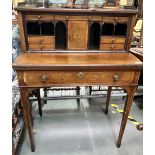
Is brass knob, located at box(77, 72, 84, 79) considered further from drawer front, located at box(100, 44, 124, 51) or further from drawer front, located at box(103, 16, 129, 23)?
drawer front, located at box(103, 16, 129, 23)

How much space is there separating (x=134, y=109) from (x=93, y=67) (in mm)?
1406

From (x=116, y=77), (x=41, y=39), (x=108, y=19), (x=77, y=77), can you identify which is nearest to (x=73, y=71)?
(x=77, y=77)

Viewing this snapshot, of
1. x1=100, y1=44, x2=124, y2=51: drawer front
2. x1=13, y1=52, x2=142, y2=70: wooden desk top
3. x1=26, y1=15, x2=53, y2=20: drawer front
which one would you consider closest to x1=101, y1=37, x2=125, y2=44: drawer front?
x1=100, y1=44, x2=124, y2=51: drawer front

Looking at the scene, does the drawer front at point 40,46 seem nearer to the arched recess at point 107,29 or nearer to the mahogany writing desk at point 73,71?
the mahogany writing desk at point 73,71

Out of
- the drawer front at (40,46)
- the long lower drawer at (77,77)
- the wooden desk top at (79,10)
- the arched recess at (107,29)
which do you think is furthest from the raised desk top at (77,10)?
the long lower drawer at (77,77)

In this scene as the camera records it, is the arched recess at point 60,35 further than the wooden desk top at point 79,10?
Yes

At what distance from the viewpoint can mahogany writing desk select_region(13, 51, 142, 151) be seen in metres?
1.38

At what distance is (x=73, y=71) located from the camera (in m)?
1.42

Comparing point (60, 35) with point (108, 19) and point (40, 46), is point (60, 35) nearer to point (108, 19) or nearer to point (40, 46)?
point (40, 46)

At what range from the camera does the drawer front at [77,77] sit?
4.63ft

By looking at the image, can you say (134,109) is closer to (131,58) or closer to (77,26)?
(131,58)
